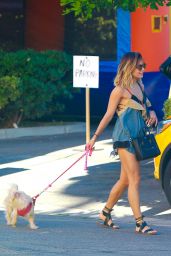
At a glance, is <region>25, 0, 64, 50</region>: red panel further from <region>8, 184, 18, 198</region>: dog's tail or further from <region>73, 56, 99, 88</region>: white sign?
<region>8, 184, 18, 198</region>: dog's tail

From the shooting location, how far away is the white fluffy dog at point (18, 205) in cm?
941

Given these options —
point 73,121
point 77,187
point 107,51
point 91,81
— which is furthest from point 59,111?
point 77,187

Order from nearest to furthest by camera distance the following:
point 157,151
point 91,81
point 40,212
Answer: point 157,151 → point 40,212 → point 91,81

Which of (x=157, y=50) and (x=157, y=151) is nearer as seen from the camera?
(x=157, y=151)

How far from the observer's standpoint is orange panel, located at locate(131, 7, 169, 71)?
808 inches

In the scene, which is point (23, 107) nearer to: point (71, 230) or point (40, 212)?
point (40, 212)

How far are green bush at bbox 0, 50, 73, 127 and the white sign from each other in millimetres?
2446

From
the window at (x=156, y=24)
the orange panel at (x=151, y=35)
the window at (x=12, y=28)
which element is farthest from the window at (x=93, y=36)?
the window at (x=12, y=28)

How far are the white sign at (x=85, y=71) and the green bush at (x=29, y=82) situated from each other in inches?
96.3

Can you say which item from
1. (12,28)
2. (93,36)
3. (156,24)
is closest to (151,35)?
(156,24)

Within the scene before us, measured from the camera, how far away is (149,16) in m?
20.7

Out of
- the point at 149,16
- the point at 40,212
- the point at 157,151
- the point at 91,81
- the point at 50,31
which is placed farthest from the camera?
Result: the point at 50,31

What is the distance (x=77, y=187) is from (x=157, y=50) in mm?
8317

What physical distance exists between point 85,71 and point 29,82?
2781 millimetres
